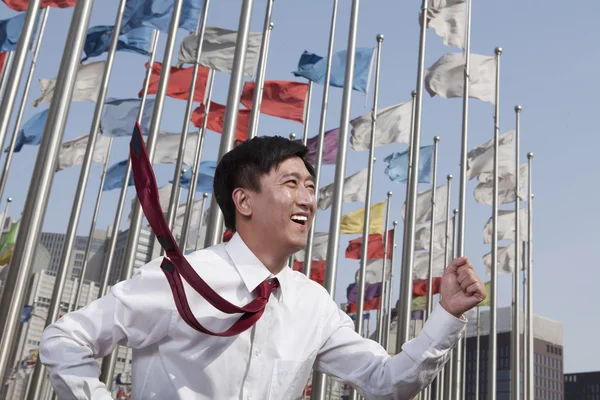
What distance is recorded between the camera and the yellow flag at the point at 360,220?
1847 cm

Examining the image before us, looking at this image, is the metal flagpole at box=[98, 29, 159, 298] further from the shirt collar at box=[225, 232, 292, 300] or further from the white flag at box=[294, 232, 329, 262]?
the shirt collar at box=[225, 232, 292, 300]

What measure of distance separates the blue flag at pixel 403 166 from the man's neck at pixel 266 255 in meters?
14.9

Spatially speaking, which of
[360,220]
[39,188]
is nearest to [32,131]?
[360,220]

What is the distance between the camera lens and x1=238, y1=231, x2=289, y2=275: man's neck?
8.96ft

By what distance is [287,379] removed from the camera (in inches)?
99.8

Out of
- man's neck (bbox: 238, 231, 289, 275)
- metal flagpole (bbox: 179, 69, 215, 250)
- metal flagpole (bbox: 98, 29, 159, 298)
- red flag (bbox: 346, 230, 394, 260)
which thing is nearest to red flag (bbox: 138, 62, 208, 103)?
metal flagpole (bbox: 179, 69, 215, 250)

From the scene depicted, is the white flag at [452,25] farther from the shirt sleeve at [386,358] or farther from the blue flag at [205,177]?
the shirt sleeve at [386,358]

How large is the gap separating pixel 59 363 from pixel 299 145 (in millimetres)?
1217

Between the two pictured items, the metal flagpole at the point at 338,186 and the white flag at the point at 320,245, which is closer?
the metal flagpole at the point at 338,186

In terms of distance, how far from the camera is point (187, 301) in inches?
95.0

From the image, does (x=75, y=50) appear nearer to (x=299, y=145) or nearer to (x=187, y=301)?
(x=299, y=145)

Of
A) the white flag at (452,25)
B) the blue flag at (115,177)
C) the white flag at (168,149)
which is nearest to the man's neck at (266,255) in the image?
the white flag at (452,25)

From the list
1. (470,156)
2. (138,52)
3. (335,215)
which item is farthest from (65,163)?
(335,215)

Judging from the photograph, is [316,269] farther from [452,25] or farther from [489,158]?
[452,25]
